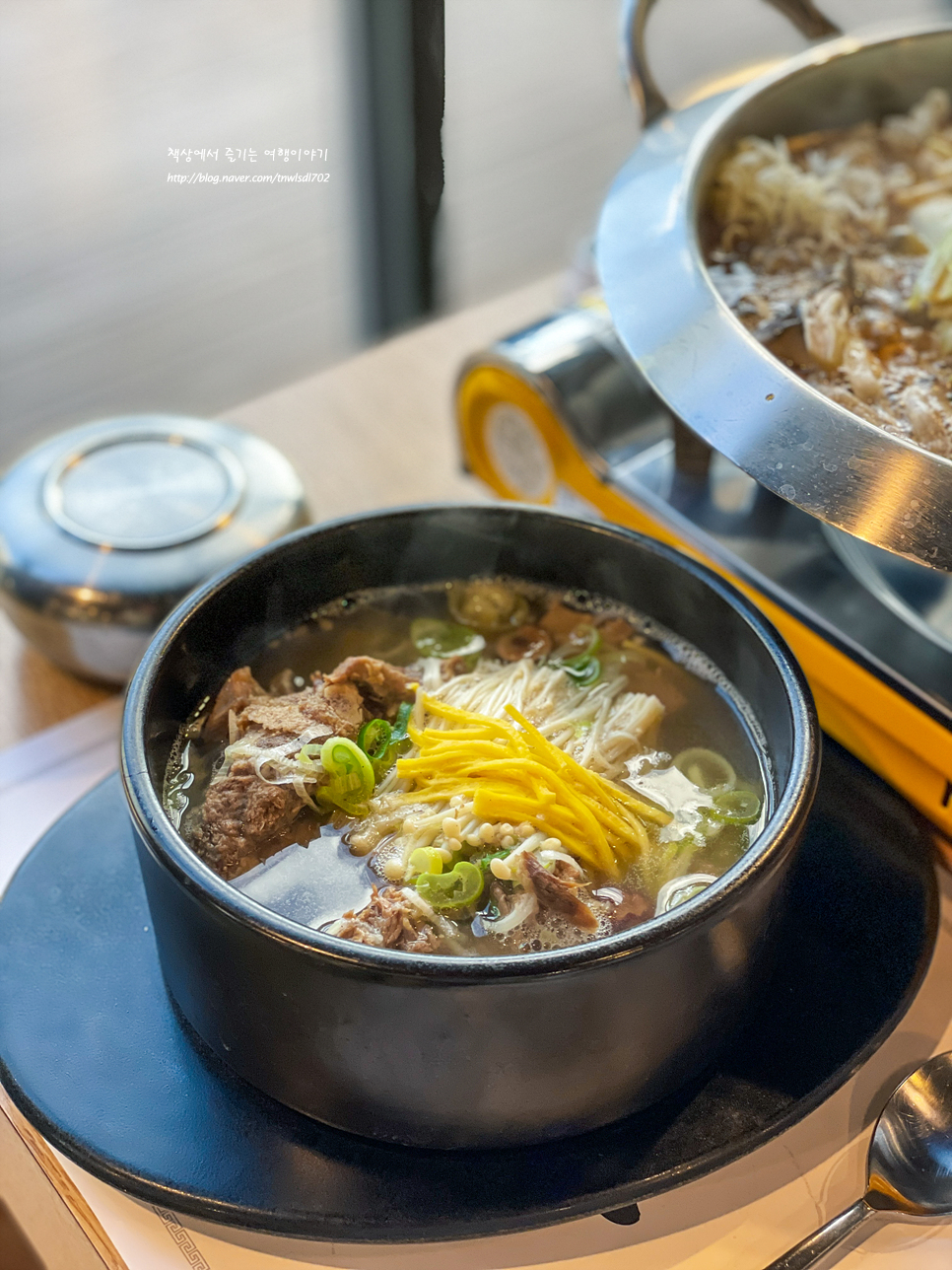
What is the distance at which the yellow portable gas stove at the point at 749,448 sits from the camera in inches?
46.3

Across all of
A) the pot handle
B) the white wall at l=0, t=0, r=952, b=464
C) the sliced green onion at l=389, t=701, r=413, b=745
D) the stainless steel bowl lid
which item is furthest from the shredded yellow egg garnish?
the white wall at l=0, t=0, r=952, b=464

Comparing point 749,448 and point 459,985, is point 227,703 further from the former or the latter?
point 749,448

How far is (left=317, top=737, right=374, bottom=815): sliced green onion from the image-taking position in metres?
1.25

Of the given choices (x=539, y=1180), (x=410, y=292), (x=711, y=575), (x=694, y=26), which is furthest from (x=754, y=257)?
(x=694, y=26)

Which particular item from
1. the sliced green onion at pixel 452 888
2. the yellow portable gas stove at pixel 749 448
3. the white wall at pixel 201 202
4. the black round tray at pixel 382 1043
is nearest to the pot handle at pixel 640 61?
the yellow portable gas stove at pixel 749 448

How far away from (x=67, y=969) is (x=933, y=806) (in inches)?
39.6

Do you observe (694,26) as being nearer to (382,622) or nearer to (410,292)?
(410,292)

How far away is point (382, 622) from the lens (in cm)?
152

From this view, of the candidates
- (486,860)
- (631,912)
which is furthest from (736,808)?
(486,860)

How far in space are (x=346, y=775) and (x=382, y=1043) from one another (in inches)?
12.0

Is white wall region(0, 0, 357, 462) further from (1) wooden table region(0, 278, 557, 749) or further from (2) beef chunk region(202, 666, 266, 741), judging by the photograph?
(2) beef chunk region(202, 666, 266, 741)

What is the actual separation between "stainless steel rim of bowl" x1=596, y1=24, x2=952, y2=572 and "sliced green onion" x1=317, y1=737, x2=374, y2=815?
1.60 ft

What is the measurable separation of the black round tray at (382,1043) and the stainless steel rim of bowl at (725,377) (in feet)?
1.22

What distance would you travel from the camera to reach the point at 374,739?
1.32 m
